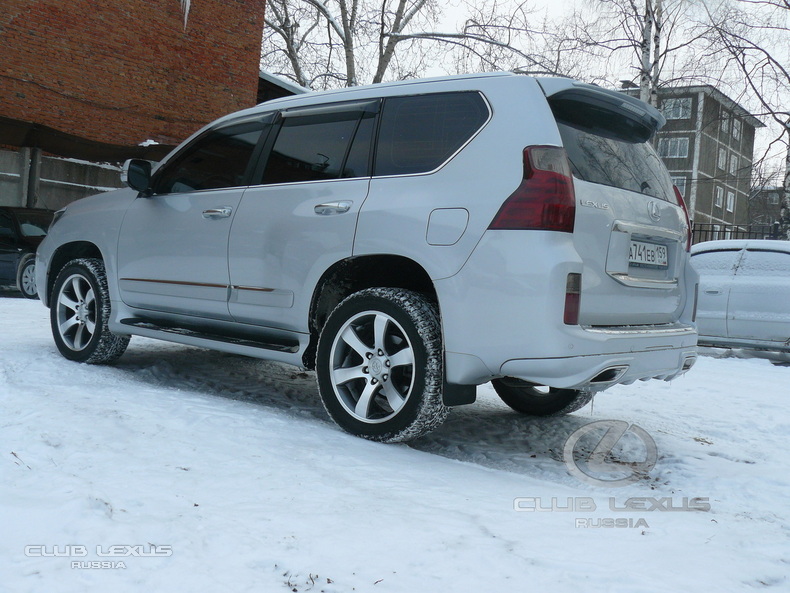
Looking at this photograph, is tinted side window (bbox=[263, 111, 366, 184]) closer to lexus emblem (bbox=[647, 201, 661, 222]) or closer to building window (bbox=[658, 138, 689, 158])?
lexus emblem (bbox=[647, 201, 661, 222])

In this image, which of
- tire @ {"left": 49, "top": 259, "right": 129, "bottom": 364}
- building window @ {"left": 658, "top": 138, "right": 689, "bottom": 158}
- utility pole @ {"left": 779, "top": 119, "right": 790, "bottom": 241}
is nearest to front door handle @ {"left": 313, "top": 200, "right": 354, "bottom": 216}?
tire @ {"left": 49, "top": 259, "right": 129, "bottom": 364}

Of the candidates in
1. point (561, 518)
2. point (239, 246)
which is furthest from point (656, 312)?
point (239, 246)

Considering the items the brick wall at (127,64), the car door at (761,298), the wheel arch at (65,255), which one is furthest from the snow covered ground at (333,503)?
the brick wall at (127,64)

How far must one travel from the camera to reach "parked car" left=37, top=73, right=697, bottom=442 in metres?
3.51

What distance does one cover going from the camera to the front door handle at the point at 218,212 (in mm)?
4770

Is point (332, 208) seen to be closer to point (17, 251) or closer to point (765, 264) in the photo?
point (765, 264)

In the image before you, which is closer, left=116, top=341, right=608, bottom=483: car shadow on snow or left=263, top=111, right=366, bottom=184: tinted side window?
left=116, top=341, right=608, bottom=483: car shadow on snow

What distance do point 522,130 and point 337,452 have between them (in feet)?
5.81

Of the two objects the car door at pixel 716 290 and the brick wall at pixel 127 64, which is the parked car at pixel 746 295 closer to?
the car door at pixel 716 290

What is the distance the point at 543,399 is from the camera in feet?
17.0

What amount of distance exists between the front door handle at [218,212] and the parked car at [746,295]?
268 inches

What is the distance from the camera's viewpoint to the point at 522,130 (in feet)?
11.9

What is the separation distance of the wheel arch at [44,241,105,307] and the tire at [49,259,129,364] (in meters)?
0.19

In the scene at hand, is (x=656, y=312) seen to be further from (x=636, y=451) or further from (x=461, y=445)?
(x=461, y=445)
